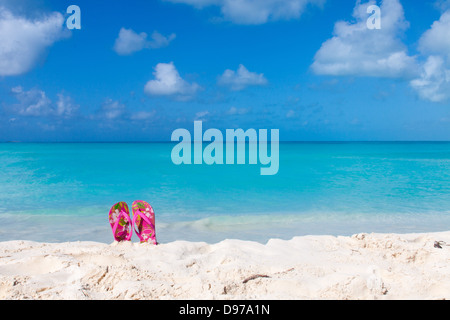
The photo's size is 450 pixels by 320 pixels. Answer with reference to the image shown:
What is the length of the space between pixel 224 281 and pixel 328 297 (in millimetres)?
828

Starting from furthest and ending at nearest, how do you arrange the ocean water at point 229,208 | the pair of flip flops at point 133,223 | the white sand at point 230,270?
the ocean water at point 229,208
the pair of flip flops at point 133,223
the white sand at point 230,270

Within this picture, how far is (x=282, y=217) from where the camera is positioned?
23.0 ft

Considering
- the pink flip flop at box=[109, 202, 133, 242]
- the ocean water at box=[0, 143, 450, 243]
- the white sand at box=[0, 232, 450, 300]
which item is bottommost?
the ocean water at box=[0, 143, 450, 243]

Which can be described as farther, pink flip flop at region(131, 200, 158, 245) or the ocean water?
the ocean water

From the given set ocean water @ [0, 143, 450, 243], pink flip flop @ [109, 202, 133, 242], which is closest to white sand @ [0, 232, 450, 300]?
pink flip flop @ [109, 202, 133, 242]

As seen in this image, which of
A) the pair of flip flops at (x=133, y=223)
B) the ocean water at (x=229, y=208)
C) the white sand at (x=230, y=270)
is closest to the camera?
the white sand at (x=230, y=270)

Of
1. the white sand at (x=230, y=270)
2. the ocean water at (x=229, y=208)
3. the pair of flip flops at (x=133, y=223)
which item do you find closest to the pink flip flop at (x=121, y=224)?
the pair of flip flops at (x=133, y=223)

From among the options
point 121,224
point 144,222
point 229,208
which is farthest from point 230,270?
point 229,208

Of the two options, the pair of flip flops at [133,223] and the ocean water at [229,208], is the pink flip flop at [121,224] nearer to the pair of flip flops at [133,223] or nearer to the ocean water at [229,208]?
the pair of flip flops at [133,223]

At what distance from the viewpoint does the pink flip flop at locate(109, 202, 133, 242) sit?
4.15 m

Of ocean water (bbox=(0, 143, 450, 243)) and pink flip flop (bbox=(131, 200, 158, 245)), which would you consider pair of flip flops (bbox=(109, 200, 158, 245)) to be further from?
ocean water (bbox=(0, 143, 450, 243))

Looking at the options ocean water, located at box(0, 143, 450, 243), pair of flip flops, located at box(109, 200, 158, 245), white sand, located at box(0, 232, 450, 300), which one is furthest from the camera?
ocean water, located at box(0, 143, 450, 243)

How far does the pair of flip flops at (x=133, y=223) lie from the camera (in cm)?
415
